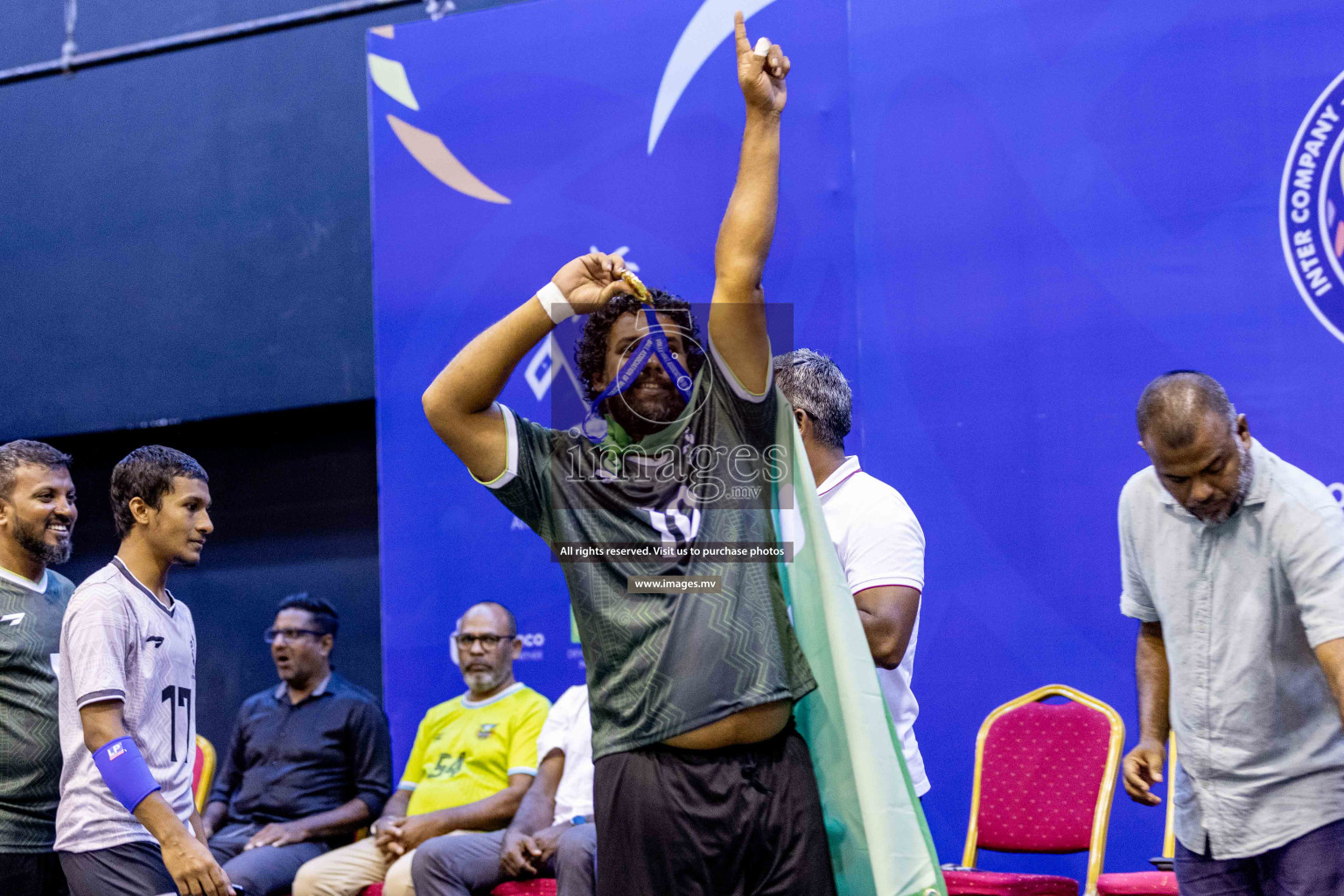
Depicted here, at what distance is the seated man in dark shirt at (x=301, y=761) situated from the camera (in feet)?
15.9

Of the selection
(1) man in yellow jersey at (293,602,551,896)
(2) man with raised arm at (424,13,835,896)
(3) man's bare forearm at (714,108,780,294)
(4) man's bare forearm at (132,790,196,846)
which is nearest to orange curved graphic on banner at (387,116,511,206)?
(1) man in yellow jersey at (293,602,551,896)

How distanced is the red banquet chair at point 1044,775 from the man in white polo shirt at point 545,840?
3.88 feet

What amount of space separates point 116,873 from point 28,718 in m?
0.63

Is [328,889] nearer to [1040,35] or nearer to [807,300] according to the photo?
[807,300]

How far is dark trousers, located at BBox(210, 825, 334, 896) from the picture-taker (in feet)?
14.8

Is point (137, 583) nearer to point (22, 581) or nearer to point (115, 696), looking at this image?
point (115, 696)

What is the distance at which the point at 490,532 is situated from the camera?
17.3 ft

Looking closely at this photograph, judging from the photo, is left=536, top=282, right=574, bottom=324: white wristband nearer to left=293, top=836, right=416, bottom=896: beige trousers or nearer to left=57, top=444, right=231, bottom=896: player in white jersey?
left=57, top=444, right=231, bottom=896: player in white jersey

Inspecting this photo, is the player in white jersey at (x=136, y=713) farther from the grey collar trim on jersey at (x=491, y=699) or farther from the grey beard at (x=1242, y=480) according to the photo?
the grey beard at (x=1242, y=480)

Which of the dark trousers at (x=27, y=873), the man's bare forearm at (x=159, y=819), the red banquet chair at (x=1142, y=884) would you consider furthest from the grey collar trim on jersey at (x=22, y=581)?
the red banquet chair at (x=1142, y=884)

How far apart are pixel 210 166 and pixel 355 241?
0.98 m

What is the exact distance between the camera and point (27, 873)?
319cm

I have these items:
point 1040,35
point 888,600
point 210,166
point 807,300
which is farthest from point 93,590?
point 210,166

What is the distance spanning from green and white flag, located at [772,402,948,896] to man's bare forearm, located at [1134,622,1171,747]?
868 mm
